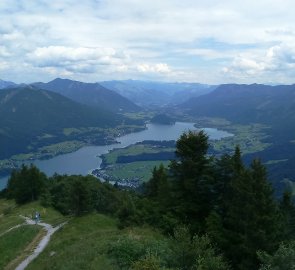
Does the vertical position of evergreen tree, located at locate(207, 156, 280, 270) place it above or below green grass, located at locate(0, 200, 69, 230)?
above

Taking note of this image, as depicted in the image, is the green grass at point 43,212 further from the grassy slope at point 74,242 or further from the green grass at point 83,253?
the green grass at point 83,253

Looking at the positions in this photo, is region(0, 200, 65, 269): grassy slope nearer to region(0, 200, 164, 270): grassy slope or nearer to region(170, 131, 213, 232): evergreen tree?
region(0, 200, 164, 270): grassy slope

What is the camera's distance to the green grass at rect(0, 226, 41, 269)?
4204 cm

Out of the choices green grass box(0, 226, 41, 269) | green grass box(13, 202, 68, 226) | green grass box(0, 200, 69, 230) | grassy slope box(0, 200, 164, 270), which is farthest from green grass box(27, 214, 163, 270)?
green grass box(13, 202, 68, 226)

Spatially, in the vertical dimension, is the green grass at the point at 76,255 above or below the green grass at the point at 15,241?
above

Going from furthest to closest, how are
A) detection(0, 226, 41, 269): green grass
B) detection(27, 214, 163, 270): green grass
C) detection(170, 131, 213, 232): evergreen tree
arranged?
detection(0, 226, 41, 269): green grass → detection(170, 131, 213, 232): evergreen tree → detection(27, 214, 163, 270): green grass

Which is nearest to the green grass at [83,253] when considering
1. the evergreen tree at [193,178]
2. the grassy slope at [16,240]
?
the grassy slope at [16,240]

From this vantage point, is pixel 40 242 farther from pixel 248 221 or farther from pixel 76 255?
pixel 248 221

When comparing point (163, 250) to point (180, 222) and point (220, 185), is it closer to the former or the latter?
point (180, 222)

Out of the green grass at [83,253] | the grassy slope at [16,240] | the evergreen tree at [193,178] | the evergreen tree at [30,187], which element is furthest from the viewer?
the evergreen tree at [30,187]

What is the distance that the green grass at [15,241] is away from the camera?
138 feet

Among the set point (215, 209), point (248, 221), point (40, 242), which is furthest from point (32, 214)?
point (248, 221)

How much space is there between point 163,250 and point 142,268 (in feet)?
20.5

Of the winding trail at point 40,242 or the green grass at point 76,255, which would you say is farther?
the winding trail at point 40,242
